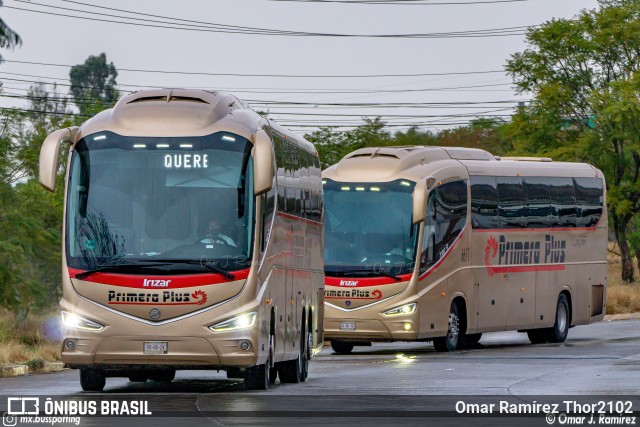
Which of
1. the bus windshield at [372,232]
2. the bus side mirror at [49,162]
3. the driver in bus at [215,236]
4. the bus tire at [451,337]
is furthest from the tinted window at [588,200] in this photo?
the bus side mirror at [49,162]

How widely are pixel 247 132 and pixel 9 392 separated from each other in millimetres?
4291

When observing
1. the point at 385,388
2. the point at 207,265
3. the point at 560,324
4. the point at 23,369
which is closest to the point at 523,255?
the point at 560,324

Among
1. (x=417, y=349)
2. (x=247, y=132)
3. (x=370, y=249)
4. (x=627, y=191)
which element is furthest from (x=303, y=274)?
(x=627, y=191)

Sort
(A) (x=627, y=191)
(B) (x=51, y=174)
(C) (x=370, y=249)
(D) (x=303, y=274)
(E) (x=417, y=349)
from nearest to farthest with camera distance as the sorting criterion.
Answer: (B) (x=51, y=174)
(D) (x=303, y=274)
(C) (x=370, y=249)
(E) (x=417, y=349)
(A) (x=627, y=191)

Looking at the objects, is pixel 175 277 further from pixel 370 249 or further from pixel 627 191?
pixel 627 191

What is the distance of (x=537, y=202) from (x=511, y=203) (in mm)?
1095

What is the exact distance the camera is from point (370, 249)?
30359 millimetres

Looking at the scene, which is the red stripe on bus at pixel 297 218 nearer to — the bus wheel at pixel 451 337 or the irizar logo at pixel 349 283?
the irizar logo at pixel 349 283

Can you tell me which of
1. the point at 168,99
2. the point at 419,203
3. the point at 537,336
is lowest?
the point at 537,336

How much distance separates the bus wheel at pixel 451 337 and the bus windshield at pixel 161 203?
42.7 feet

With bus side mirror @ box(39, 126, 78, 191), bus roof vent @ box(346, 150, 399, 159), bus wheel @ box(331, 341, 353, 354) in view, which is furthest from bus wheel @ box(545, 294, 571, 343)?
bus side mirror @ box(39, 126, 78, 191)

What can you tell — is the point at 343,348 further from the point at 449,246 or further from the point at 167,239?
the point at 167,239

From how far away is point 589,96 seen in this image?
191 feet

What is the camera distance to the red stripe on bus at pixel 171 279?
18844 mm
